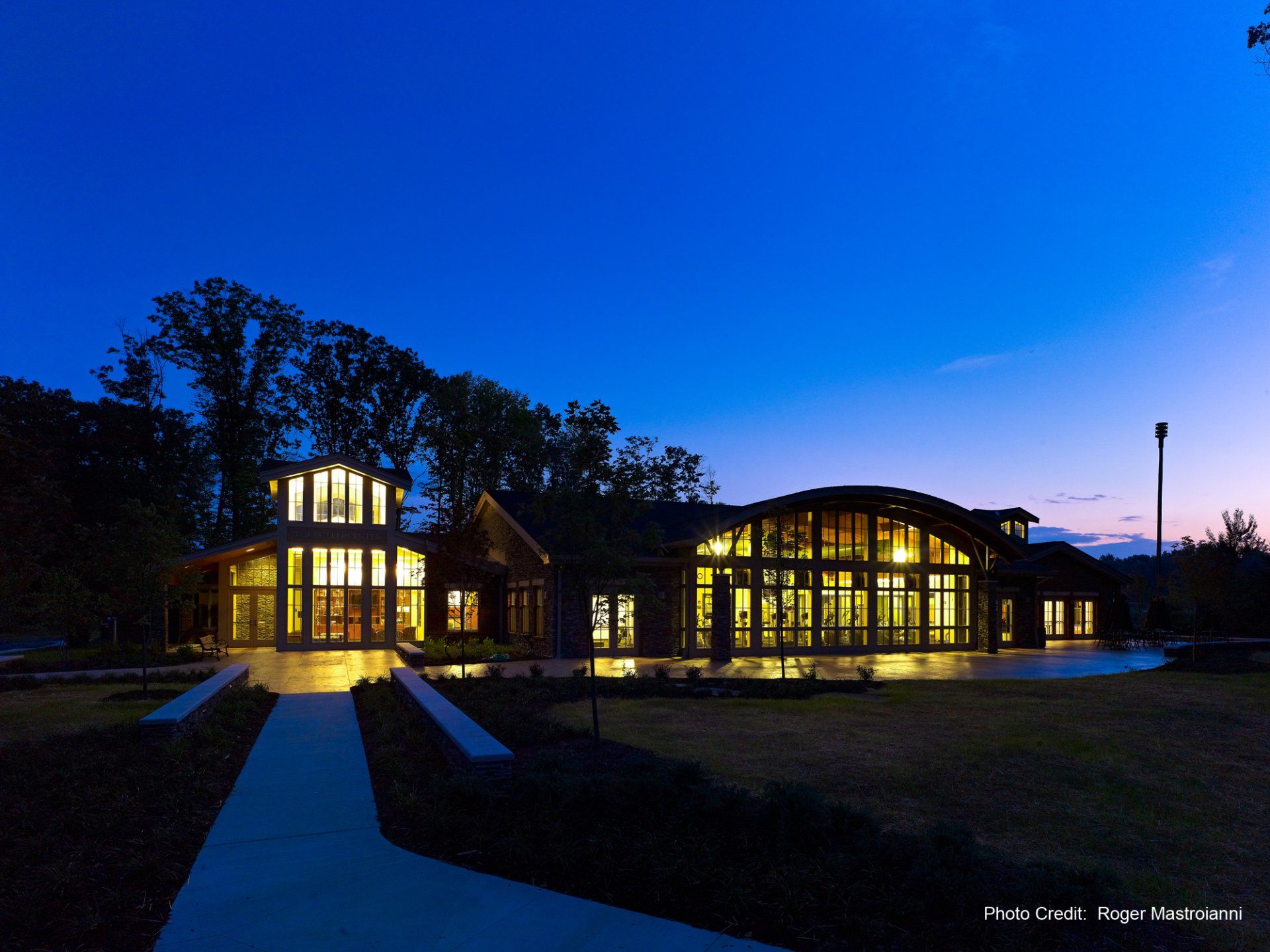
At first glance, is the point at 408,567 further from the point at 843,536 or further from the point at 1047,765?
the point at 1047,765

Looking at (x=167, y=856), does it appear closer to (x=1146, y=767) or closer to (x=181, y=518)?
(x=1146, y=767)

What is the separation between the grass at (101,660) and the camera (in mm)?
A: 20734

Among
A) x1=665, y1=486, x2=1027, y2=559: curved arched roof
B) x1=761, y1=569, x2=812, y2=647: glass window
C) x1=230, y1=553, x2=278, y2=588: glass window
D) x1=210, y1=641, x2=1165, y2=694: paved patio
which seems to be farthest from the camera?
x1=230, y1=553, x2=278, y2=588: glass window

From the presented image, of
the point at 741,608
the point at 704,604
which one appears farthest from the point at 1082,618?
the point at 704,604

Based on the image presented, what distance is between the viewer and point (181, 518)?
→ 41.7 meters

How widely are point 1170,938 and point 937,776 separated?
3975 millimetres

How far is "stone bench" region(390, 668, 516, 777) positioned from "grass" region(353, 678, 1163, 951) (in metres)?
0.17

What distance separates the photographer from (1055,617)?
38.3 metres

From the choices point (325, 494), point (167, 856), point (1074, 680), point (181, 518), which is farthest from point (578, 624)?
point (181, 518)

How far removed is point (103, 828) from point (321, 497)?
2316cm

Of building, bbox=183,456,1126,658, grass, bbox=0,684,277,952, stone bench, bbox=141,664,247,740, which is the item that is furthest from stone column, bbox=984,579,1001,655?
grass, bbox=0,684,277,952

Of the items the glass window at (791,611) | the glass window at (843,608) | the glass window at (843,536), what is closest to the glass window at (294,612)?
the glass window at (791,611)

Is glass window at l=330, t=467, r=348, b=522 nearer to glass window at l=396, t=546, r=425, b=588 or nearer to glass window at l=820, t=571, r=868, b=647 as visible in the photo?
glass window at l=396, t=546, r=425, b=588

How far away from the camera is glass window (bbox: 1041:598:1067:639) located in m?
38.1
